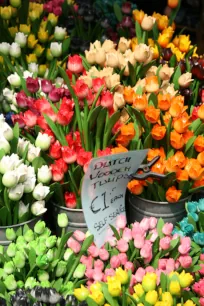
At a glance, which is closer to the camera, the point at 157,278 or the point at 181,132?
the point at 157,278

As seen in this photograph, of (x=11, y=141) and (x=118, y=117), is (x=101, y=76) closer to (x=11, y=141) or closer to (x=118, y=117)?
(x=118, y=117)

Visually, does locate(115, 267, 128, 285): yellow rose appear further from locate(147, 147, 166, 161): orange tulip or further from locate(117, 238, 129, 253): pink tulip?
locate(147, 147, 166, 161): orange tulip

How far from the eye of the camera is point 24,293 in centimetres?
94

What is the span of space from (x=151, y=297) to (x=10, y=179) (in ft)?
1.23

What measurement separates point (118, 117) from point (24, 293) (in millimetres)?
476

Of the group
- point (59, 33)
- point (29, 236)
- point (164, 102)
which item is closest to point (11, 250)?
point (29, 236)

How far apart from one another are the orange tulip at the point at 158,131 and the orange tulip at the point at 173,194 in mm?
120

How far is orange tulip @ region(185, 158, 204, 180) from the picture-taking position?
1.22m

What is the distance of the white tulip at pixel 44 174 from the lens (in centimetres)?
119

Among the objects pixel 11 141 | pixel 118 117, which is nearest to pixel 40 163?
pixel 11 141

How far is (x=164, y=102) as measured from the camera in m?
1.28

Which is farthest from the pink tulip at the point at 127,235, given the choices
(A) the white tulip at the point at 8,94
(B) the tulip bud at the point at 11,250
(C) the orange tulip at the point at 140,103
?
(A) the white tulip at the point at 8,94

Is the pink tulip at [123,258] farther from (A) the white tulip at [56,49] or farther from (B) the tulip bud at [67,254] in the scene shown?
(A) the white tulip at [56,49]

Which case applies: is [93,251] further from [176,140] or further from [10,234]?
[176,140]
